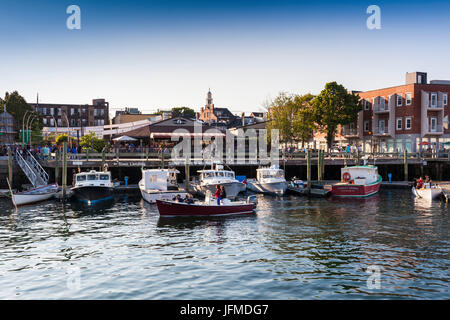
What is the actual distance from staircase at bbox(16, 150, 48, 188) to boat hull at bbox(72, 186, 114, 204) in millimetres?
7269

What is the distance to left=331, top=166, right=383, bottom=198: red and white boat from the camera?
148 feet

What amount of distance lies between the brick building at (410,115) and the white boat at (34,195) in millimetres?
40986

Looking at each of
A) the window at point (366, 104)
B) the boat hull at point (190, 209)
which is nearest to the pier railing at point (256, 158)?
the window at point (366, 104)

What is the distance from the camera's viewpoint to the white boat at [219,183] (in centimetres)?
4303

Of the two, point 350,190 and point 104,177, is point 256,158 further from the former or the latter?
point 104,177

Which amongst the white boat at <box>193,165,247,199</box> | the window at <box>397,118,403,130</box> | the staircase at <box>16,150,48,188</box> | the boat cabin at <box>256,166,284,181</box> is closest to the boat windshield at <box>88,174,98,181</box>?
the staircase at <box>16,150,48,188</box>

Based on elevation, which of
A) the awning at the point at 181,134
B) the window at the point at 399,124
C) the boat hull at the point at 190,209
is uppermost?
the window at the point at 399,124

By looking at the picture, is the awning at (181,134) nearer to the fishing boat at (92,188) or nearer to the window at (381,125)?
the fishing boat at (92,188)

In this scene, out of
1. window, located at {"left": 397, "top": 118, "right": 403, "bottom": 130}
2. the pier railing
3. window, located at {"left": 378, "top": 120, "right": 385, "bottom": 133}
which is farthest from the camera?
window, located at {"left": 378, "top": 120, "right": 385, "bottom": 133}

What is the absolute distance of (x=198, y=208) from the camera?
32500 millimetres

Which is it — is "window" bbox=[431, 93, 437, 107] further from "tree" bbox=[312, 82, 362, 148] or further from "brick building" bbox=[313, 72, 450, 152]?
"tree" bbox=[312, 82, 362, 148]

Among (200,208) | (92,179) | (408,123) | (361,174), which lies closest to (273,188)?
(361,174)

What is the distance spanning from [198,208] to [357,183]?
21490 mm
